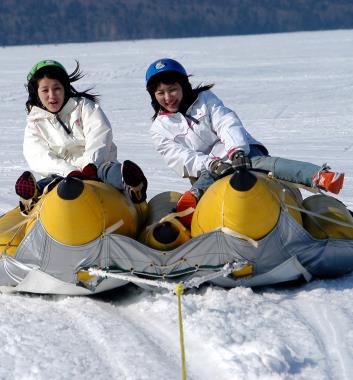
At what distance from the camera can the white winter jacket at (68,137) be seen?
17.6ft

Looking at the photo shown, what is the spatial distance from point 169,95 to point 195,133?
0.29 metres

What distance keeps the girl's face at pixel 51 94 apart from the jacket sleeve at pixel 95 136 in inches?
6.2

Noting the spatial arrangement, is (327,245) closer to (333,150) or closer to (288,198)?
(288,198)

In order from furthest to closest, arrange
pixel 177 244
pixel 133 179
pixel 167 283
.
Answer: pixel 133 179
pixel 177 244
pixel 167 283

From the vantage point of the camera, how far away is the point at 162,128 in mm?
5484

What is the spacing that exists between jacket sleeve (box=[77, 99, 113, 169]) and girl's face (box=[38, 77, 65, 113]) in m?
0.16

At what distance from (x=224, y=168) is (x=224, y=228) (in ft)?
2.42

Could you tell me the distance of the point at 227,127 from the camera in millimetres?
5316

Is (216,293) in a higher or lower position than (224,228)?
lower

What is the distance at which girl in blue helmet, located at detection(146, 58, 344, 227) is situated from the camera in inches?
198

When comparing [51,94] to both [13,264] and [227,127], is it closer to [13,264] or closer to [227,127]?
[227,127]

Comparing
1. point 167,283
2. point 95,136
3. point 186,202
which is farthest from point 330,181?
point 95,136

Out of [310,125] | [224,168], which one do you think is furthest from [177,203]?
[310,125]

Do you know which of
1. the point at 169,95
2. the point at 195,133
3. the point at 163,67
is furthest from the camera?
the point at 195,133
